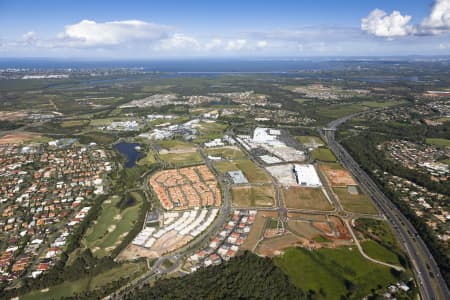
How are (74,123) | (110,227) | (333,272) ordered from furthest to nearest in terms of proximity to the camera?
(74,123) → (110,227) → (333,272)

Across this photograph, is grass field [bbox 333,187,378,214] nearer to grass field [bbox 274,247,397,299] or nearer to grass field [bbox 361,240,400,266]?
grass field [bbox 361,240,400,266]

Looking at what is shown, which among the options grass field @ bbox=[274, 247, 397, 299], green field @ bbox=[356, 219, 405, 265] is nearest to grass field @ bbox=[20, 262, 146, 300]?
grass field @ bbox=[274, 247, 397, 299]

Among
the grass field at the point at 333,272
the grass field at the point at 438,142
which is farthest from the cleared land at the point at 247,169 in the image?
the grass field at the point at 438,142

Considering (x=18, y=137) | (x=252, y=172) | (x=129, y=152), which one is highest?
(x=18, y=137)

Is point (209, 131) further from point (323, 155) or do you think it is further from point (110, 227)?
point (110, 227)

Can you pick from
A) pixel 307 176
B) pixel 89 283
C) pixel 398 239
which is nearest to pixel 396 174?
pixel 307 176

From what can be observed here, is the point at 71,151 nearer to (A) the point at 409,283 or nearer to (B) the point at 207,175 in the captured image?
(B) the point at 207,175

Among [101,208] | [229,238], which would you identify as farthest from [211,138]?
[229,238]
